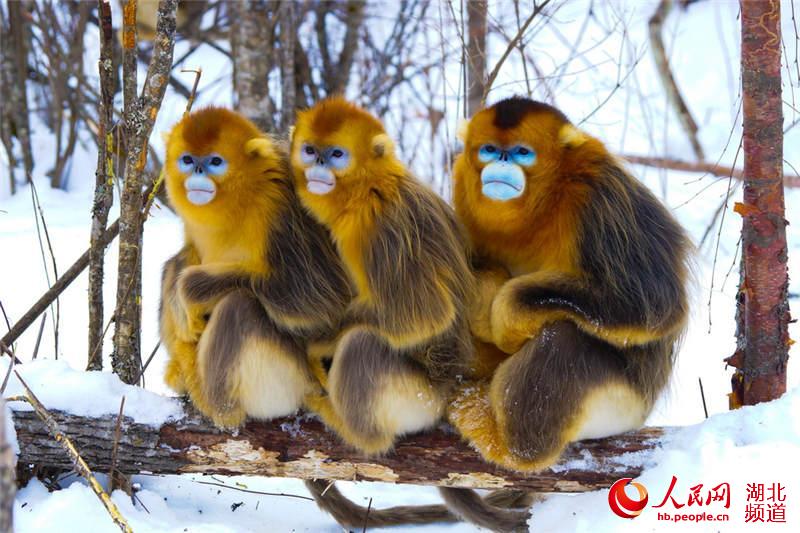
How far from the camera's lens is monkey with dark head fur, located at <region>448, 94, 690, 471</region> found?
2.80 meters

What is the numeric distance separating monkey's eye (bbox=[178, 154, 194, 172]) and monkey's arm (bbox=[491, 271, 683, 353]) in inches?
43.9

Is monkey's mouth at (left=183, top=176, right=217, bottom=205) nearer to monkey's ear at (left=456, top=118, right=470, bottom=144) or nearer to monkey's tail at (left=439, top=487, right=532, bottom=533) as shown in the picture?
monkey's ear at (left=456, top=118, right=470, bottom=144)

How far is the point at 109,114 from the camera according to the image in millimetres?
3480

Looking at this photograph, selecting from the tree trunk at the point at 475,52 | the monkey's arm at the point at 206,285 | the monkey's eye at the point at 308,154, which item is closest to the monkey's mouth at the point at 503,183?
the monkey's eye at the point at 308,154

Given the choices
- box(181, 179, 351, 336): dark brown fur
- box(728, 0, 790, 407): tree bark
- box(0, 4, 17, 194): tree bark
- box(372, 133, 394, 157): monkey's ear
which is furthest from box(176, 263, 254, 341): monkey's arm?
box(0, 4, 17, 194): tree bark

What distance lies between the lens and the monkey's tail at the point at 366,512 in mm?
3348

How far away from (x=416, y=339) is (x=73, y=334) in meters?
2.60

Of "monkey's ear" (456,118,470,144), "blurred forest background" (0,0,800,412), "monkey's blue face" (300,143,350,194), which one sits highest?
"blurred forest background" (0,0,800,412)

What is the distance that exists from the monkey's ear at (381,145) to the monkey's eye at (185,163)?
61cm

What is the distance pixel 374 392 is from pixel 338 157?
30.0 inches

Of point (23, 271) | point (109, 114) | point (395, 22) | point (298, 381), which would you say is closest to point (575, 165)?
point (298, 381)

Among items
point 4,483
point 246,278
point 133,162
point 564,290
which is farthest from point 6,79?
point 4,483

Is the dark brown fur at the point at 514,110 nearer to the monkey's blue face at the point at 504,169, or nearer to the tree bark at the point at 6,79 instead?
the monkey's blue face at the point at 504,169

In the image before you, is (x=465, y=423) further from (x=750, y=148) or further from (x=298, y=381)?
(x=750, y=148)
